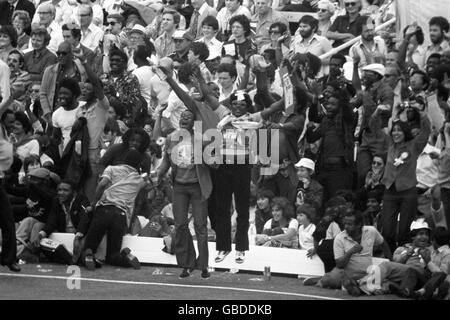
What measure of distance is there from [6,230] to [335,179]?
13.8ft

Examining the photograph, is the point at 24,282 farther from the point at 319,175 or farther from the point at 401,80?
the point at 401,80

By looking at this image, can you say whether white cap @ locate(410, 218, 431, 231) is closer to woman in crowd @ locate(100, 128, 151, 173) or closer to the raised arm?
the raised arm

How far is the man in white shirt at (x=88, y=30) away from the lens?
24.5 metres

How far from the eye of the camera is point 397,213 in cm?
1922

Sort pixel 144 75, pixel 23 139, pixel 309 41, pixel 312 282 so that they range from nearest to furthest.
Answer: pixel 312 282, pixel 23 139, pixel 144 75, pixel 309 41

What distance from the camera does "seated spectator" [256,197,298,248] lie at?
19.5 meters

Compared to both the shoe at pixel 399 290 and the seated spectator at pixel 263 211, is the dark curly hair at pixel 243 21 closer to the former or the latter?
the seated spectator at pixel 263 211

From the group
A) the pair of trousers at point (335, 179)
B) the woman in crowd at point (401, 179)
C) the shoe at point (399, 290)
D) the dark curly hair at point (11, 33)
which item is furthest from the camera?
the dark curly hair at point (11, 33)

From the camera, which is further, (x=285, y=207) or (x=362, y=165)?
(x=362, y=165)

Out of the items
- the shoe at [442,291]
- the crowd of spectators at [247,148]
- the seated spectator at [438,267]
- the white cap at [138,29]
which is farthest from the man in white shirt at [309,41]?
the shoe at [442,291]

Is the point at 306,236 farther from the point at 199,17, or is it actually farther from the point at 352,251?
the point at 199,17

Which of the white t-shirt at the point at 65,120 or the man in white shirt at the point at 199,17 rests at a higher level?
the man in white shirt at the point at 199,17

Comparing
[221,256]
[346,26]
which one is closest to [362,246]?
[221,256]

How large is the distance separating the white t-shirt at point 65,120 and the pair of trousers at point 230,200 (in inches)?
116
